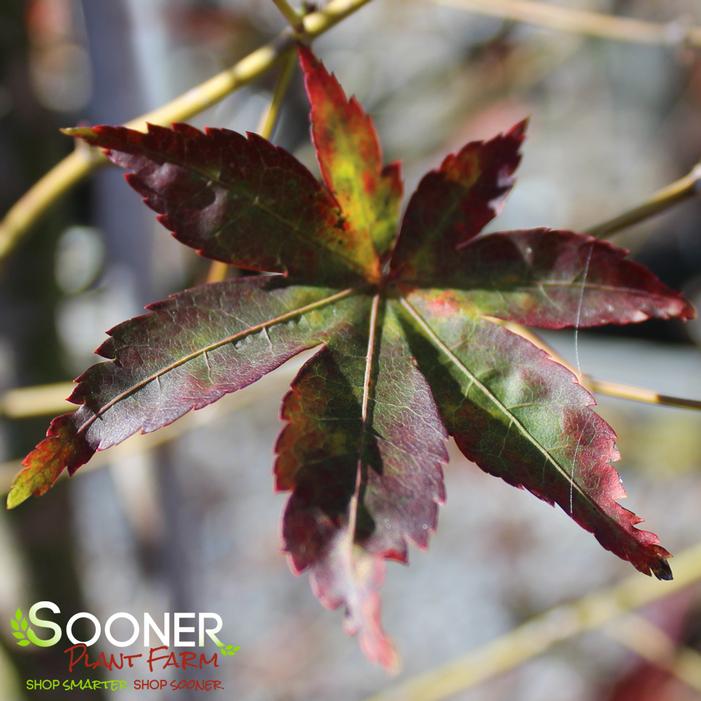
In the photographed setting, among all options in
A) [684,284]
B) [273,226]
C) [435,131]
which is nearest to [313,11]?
[273,226]

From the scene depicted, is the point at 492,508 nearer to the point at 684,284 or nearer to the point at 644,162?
the point at 684,284

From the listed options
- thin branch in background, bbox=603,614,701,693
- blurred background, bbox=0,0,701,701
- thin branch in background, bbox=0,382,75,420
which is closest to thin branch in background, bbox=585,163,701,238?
blurred background, bbox=0,0,701,701

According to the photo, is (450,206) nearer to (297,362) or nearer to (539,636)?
(539,636)

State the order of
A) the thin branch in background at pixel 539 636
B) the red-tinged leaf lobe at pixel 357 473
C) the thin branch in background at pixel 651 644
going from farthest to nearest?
the thin branch in background at pixel 651 644 → the thin branch in background at pixel 539 636 → the red-tinged leaf lobe at pixel 357 473

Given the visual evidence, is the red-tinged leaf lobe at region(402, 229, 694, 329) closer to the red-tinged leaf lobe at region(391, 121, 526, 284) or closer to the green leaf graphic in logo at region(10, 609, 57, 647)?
the red-tinged leaf lobe at region(391, 121, 526, 284)

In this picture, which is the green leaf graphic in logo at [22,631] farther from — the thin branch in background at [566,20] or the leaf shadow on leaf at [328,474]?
the thin branch in background at [566,20]

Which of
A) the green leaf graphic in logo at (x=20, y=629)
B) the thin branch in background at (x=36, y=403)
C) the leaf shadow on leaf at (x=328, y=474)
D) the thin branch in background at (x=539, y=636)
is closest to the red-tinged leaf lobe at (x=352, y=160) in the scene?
the leaf shadow on leaf at (x=328, y=474)
